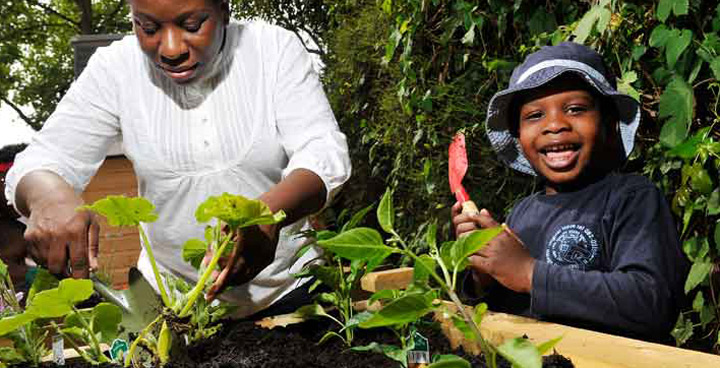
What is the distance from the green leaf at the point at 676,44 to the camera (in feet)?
4.98

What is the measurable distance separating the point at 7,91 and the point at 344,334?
64.6 ft

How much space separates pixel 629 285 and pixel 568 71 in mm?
436

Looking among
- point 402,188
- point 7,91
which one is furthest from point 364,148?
point 7,91

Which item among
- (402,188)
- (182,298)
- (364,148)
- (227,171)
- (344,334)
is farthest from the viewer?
(364,148)

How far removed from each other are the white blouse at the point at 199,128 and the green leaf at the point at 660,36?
2.15ft

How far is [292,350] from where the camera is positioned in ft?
4.00

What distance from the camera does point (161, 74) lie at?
157 centimetres

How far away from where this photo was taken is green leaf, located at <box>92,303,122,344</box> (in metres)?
1.11

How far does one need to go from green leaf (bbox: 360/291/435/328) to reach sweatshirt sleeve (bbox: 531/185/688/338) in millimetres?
601

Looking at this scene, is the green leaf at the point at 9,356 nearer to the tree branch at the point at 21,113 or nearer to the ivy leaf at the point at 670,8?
the ivy leaf at the point at 670,8

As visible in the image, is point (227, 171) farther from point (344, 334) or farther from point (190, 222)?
point (344, 334)

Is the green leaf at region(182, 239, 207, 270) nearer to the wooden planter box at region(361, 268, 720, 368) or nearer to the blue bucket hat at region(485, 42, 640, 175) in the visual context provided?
the wooden planter box at region(361, 268, 720, 368)

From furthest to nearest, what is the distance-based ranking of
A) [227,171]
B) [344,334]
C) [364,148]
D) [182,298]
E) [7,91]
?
[7,91], [364,148], [227,171], [344,334], [182,298]

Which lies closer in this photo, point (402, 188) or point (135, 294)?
point (135, 294)
